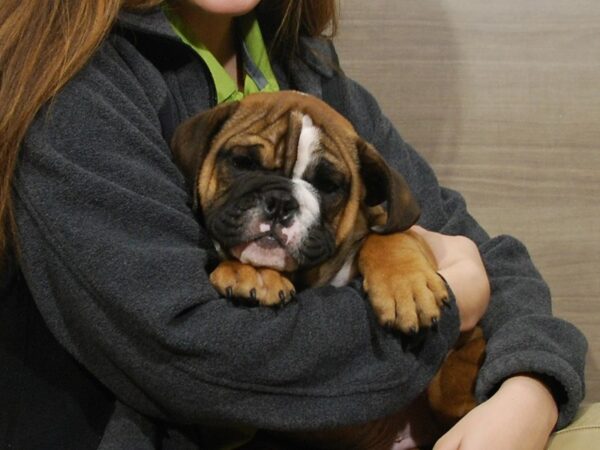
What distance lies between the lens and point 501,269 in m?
1.60

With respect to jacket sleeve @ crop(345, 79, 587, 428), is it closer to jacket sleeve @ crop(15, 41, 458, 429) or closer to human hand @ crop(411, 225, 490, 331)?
human hand @ crop(411, 225, 490, 331)

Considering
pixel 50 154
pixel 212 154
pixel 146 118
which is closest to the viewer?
pixel 50 154

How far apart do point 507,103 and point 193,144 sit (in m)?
0.98

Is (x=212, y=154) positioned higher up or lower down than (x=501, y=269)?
higher up

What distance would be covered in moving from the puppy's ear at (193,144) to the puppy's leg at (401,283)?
29 cm

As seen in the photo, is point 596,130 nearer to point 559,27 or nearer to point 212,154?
point 559,27

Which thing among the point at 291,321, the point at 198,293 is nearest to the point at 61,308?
the point at 198,293

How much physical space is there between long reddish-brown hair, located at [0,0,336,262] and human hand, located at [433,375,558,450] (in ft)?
2.29

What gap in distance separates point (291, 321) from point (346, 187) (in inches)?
13.0

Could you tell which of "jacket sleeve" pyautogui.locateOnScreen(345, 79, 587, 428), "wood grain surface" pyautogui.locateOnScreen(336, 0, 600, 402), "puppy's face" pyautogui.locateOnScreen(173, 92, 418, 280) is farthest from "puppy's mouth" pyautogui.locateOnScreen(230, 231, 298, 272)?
"wood grain surface" pyautogui.locateOnScreen(336, 0, 600, 402)

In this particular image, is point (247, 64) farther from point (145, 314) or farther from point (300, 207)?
point (145, 314)

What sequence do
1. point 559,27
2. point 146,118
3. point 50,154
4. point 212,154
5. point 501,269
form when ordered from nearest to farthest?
1. point 50,154
2. point 146,118
3. point 212,154
4. point 501,269
5. point 559,27

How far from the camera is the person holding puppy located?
1061mm

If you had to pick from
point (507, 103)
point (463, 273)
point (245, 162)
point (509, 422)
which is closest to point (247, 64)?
point (245, 162)
